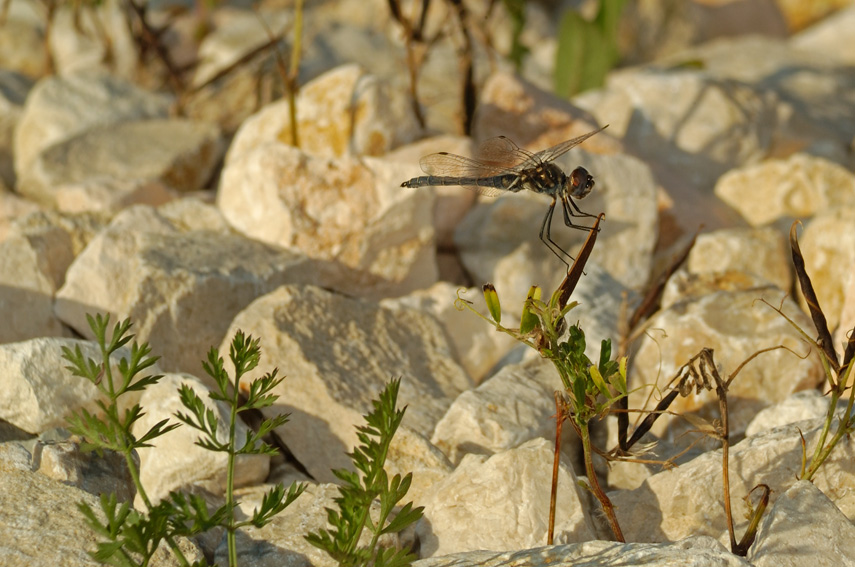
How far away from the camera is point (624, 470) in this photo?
2771 mm

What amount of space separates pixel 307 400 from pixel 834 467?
4.70 feet

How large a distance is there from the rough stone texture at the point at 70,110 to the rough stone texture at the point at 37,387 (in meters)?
2.57

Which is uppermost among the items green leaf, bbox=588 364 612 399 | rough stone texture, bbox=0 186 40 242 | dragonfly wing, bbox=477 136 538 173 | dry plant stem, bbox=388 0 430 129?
dry plant stem, bbox=388 0 430 129

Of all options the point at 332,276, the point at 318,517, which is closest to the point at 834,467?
the point at 318,517

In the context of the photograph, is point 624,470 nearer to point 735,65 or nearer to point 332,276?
point 332,276

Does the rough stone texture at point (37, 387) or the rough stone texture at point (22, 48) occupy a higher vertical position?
the rough stone texture at point (22, 48)

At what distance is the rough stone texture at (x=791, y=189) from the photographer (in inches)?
170

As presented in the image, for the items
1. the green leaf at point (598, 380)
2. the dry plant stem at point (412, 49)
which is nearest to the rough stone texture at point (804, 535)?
the green leaf at point (598, 380)

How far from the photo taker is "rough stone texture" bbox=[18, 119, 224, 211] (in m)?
4.47

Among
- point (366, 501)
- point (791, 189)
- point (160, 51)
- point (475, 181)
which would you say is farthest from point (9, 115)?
point (366, 501)

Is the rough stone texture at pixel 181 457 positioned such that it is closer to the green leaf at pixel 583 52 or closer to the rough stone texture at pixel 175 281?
the rough stone texture at pixel 175 281

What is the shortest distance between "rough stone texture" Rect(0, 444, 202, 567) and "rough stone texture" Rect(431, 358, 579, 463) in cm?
83

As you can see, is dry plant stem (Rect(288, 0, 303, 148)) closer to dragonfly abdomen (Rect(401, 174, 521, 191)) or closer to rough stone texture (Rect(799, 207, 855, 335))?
dragonfly abdomen (Rect(401, 174, 521, 191))

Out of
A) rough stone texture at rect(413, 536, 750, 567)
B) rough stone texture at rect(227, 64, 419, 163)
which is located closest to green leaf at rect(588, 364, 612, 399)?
rough stone texture at rect(413, 536, 750, 567)
